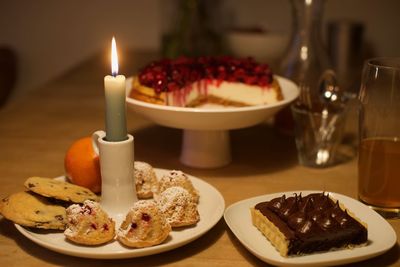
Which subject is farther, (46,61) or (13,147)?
(46,61)

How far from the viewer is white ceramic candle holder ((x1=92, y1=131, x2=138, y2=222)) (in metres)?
1.08

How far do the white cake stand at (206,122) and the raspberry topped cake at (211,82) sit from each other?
0.21 feet

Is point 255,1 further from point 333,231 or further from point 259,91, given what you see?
point 333,231

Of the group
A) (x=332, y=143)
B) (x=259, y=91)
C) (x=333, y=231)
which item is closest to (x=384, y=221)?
(x=333, y=231)

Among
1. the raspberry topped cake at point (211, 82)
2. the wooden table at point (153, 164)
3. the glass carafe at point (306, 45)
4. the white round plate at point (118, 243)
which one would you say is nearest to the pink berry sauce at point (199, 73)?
Result: the raspberry topped cake at point (211, 82)

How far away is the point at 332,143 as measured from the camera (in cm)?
149

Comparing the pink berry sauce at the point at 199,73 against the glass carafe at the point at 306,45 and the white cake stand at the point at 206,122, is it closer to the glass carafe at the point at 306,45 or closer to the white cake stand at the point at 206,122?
the white cake stand at the point at 206,122

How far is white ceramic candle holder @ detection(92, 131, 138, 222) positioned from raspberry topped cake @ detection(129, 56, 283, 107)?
36cm

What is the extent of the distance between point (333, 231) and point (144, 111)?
1.89ft

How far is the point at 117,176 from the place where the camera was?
3.62ft

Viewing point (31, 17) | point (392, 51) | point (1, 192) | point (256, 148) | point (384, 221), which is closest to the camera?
point (384, 221)

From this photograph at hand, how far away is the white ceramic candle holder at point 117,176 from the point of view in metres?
1.08

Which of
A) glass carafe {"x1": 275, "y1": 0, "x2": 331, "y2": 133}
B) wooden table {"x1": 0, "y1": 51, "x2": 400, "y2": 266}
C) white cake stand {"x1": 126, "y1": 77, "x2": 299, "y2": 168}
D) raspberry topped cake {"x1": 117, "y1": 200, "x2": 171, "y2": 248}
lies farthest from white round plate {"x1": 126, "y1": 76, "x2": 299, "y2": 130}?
glass carafe {"x1": 275, "y1": 0, "x2": 331, "y2": 133}

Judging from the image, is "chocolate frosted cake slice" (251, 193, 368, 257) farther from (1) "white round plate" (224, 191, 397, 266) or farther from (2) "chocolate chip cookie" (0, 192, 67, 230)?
(2) "chocolate chip cookie" (0, 192, 67, 230)
